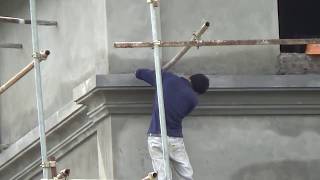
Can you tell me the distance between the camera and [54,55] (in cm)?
1089

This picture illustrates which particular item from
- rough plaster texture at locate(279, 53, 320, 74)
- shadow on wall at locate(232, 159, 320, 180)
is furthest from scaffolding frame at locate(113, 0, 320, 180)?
shadow on wall at locate(232, 159, 320, 180)

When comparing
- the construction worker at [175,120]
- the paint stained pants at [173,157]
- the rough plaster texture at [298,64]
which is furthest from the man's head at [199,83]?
the rough plaster texture at [298,64]

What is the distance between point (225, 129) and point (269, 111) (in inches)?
23.7

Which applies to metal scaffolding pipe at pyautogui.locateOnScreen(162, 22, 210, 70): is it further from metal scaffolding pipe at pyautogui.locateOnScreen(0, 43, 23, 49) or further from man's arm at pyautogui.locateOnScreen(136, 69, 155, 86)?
metal scaffolding pipe at pyautogui.locateOnScreen(0, 43, 23, 49)

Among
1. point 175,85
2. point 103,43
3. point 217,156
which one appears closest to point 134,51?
point 103,43

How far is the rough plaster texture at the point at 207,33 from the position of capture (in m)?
9.68

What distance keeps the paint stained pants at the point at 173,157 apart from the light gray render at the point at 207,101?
26.9 inches

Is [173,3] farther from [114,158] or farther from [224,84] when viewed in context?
[114,158]

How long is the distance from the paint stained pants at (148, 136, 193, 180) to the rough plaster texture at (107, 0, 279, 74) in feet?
3.95

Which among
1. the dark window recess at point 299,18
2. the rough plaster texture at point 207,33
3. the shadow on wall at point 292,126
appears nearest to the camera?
the rough plaster texture at point 207,33

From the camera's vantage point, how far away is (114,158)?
9.52m

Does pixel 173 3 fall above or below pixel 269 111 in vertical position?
above

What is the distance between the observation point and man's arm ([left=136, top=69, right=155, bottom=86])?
360 inches

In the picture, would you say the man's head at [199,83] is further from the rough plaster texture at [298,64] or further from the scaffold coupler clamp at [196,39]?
the rough plaster texture at [298,64]
